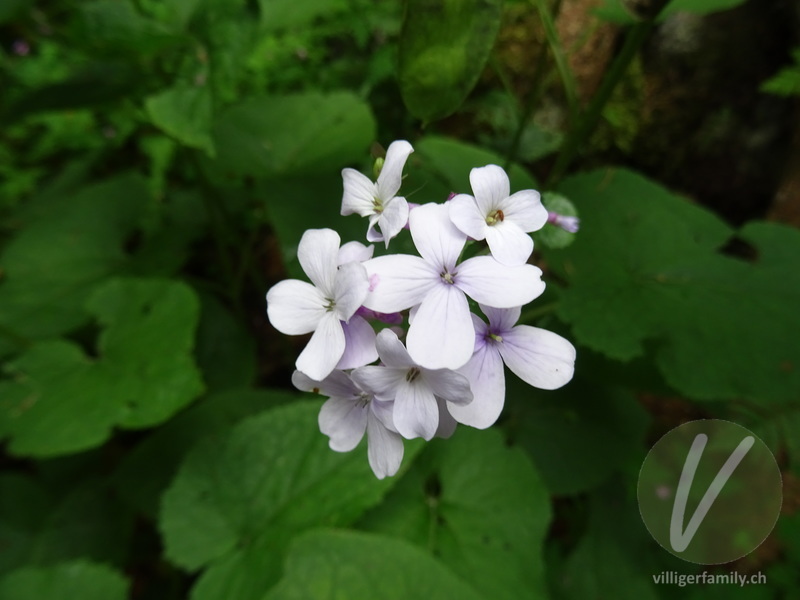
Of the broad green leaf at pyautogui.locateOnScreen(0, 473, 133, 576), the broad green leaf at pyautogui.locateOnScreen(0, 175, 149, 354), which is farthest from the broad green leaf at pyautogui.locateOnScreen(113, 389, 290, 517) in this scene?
the broad green leaf at pyautogui.locateOnScreen(0, 175, 149, 354)

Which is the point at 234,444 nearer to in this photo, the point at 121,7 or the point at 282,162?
the point at 282,162

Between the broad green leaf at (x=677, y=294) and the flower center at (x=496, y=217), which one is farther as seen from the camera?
the broad green leaf at (x=677, y=294)

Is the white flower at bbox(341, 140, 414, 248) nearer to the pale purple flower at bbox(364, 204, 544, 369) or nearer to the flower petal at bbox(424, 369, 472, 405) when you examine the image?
the pale purple flower at bbox(364, 204, 544, 369)

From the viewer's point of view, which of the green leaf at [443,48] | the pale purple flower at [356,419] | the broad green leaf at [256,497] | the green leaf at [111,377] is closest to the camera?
the pale purple flower at [356,419]

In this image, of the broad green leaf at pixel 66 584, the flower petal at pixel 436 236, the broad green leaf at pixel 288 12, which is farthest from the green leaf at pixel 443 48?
the broad green leaf at pixel 66 584

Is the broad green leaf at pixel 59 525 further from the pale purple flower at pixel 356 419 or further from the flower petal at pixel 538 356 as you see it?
the flower petal at pixel 538 356

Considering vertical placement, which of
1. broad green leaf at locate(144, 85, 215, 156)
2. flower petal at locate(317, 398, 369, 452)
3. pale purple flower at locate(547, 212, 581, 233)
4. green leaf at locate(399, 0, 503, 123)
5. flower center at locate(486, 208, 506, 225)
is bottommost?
flower petal at locate(317, 398, 369, 452)
